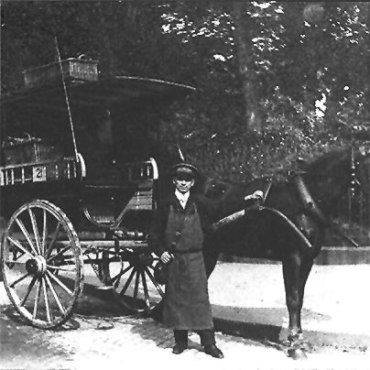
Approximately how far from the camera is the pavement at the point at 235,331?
185 inches

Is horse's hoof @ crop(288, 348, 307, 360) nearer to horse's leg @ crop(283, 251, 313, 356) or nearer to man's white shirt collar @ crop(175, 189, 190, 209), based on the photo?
horse's leg @ crop(283, 251, 313, 356)

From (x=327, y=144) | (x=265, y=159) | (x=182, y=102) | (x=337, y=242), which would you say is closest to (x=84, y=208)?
(x=182, y=102)

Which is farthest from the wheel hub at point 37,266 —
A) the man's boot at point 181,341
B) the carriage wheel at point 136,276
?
the man's boot at point 181,341

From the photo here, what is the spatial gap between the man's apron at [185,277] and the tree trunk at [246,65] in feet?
9.53

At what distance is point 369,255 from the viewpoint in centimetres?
692

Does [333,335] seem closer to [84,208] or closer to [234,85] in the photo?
[84,208]

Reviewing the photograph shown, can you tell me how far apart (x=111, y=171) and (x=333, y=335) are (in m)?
3.02

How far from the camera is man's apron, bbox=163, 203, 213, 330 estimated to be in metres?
4.78

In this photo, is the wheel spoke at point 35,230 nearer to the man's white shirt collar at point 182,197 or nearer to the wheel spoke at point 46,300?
the wheel spoke at point 46,300

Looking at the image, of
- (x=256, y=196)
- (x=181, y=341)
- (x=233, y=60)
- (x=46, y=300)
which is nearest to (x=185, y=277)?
(x=181, y=341)

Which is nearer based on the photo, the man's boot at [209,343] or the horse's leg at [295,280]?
the man's boot at [209,343]

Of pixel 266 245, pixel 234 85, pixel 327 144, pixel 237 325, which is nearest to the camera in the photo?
pixel 266 245

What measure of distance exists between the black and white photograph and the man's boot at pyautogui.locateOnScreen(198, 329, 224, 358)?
0.02 metres

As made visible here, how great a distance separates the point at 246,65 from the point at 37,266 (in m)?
3.77
